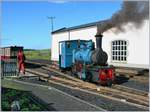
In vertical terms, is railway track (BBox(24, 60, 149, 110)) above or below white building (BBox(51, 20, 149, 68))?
below

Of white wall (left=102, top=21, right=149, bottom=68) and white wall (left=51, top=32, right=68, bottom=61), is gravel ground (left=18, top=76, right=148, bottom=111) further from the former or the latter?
white wall (left=51, top=32, right=68, bottom=61)

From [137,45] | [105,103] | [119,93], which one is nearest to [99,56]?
[119,93]

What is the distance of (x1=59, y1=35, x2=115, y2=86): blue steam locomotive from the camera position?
20859 mm

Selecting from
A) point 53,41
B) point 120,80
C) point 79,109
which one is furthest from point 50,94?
point 53,41

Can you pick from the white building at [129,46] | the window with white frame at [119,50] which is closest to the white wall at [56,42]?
the white building at [129,46]

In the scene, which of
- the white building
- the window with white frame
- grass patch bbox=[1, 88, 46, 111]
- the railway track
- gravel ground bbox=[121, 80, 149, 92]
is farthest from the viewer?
the window with white frame

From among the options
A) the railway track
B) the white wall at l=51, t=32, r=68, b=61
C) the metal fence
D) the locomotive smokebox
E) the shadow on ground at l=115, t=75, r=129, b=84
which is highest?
the white wall at l=51, t=32, r=68, b=61

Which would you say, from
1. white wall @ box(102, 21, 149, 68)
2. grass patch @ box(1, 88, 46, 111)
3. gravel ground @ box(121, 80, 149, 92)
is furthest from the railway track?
white wall @ box(102, 21, 149, 68)

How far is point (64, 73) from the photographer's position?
2866 centimetres

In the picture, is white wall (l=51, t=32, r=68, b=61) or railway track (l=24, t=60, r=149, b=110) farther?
white wall (l=51, t=32, r=68, b=61)

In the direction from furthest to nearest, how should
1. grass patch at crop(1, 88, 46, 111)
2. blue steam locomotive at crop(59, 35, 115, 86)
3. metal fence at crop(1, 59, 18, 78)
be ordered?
1. metal fence at crop(1, 59, 18, 78)
2. blue steam locomotive at crop(59, 35, 115, 86)
3. grass patch at crop(1, 88, 46, 111)

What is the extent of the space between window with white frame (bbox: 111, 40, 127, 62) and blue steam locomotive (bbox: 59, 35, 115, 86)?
10636 millimetres

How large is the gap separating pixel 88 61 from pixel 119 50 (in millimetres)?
→ 16066

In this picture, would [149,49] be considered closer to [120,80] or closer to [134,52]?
[134,52]
